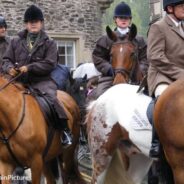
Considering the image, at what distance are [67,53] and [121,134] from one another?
50.2ft

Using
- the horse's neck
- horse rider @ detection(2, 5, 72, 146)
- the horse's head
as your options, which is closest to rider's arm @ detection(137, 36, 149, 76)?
the horse's head

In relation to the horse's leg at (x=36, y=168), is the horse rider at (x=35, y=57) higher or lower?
higher

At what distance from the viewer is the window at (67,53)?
21375 millimetres

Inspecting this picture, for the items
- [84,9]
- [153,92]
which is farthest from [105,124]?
[84,9]

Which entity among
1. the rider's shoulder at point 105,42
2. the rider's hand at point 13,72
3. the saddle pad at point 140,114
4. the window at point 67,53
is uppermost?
the rider's shoulder at point 105,42

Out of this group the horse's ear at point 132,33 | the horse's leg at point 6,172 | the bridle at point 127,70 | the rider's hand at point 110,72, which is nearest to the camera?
the horse's leg at point 6,172

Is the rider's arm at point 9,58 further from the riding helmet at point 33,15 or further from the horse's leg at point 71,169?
the horse's leg at point 71,169

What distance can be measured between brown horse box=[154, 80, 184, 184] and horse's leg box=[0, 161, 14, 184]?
2.26m

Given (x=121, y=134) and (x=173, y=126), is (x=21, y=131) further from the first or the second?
(x=173, y=126)

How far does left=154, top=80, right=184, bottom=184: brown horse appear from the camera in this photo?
5219 millimetres

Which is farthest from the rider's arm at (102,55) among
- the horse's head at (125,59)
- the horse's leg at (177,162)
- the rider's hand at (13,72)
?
the horse's leg at (177,162)

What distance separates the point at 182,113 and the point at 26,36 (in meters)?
3.44

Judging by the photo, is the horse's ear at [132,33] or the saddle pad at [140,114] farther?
the horse's ear at [132,33]

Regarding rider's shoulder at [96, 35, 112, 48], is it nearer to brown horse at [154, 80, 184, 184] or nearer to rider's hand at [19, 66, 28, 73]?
rider's hand at [19, 66, 28, 73]
